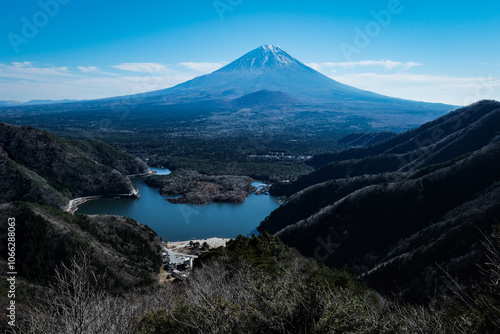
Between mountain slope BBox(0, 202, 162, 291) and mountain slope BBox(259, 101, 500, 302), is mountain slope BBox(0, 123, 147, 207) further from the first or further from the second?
mountain slope BBox(259, 101, 500, 302)

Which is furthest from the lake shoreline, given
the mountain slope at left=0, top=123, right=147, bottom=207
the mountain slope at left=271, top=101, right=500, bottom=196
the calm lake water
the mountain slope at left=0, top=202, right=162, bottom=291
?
the mountain slope at left=271, top=101, right=500, bottom=196

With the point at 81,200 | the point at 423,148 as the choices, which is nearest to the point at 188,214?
the point at 81,200

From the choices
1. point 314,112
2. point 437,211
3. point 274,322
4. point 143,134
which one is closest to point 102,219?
point 274,322

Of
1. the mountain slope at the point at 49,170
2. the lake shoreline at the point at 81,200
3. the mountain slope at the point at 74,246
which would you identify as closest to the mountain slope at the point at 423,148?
the lake shoreline at the point at 81,200

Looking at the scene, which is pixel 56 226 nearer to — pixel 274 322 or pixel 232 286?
pixel 232 286

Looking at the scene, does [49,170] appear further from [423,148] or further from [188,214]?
[423,148]

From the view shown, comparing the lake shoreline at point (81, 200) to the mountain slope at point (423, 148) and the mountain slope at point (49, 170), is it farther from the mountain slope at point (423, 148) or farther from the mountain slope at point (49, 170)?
the mountain slope at point (423, 148)
